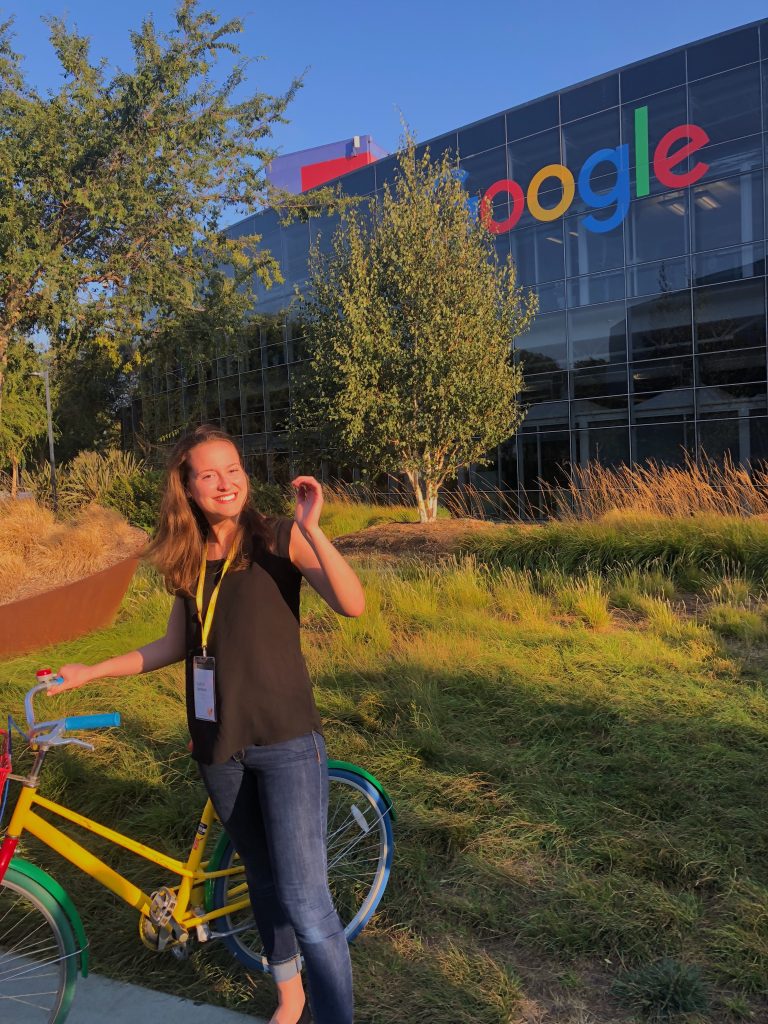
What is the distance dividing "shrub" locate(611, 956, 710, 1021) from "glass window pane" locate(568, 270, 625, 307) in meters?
19.7

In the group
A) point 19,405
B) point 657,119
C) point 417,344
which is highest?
point 657,119

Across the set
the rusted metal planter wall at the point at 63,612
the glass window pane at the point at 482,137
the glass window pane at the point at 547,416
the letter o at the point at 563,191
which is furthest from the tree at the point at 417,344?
the glass window pane at the point at 482,137

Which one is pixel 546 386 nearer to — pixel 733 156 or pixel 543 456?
pixel 543 456

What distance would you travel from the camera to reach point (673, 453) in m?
19.2

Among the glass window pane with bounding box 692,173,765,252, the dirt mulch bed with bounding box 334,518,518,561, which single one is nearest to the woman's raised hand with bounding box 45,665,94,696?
the dirt mulch bed with bounding box 334,518,518,561

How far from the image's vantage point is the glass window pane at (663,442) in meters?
19.1

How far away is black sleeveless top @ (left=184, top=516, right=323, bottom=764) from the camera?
6.45 feet

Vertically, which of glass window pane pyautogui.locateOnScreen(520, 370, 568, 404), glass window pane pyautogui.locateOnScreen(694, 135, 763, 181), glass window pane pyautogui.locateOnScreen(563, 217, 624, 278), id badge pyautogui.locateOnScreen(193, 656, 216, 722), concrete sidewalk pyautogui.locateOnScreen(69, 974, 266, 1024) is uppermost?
glass window pane pyautogui.locateOnScreen(694, 135, 763, 181)

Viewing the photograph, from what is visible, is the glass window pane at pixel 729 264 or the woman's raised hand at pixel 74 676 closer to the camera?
the woman's raised hand at pixel 74 676

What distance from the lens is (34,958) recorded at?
219 centimetres

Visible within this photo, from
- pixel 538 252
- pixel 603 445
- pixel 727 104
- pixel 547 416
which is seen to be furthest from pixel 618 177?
pixel 603 445

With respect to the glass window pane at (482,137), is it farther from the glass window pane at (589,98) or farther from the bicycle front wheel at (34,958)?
the bicycle front wheel at (34,958)

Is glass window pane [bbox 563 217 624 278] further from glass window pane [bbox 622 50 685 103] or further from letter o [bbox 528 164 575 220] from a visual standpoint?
glass window pane [bbox 622 50 685 103]

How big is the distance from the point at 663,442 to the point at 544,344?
4.31m
